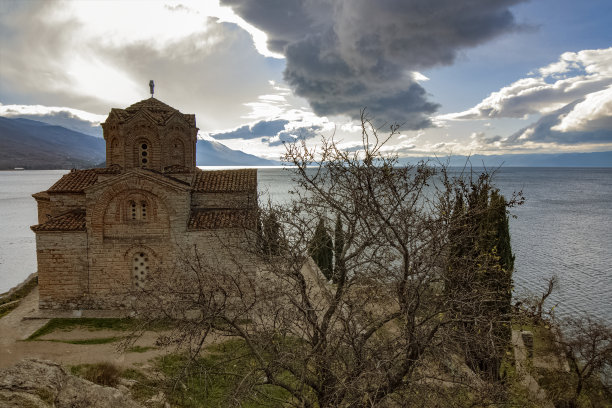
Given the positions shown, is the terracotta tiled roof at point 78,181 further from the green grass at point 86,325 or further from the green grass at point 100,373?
the green grass at point 100,373

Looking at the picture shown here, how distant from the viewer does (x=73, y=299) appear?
49.0 ft

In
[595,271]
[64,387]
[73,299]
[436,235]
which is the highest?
[436,235]

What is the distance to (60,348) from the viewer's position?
40.2 feet

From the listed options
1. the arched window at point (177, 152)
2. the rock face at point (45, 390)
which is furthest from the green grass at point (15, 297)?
the rock face at point (45, 390)

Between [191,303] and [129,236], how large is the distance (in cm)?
1018

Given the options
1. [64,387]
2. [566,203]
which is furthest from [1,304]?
[566,203]

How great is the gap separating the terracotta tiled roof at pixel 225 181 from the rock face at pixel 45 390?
10505mm

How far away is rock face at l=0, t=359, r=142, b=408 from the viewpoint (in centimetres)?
524

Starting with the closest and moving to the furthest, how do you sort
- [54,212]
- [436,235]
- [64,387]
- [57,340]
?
[64,387]
[436,235]
[57,340]
[54,212]

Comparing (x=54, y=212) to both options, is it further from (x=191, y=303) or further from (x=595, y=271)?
(x=595, y=271)

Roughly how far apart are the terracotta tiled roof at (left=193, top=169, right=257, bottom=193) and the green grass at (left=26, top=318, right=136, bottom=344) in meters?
6.13

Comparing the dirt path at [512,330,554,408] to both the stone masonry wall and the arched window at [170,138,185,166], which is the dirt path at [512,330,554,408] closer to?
the arched window at [170,138,185,166]

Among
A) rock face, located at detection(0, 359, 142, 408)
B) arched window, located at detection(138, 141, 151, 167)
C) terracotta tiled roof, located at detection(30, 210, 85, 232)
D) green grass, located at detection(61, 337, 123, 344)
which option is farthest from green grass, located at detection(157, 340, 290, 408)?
arched window, located at detection(138, 141, 151, 167)

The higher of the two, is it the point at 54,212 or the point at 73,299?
the point at 54,212
